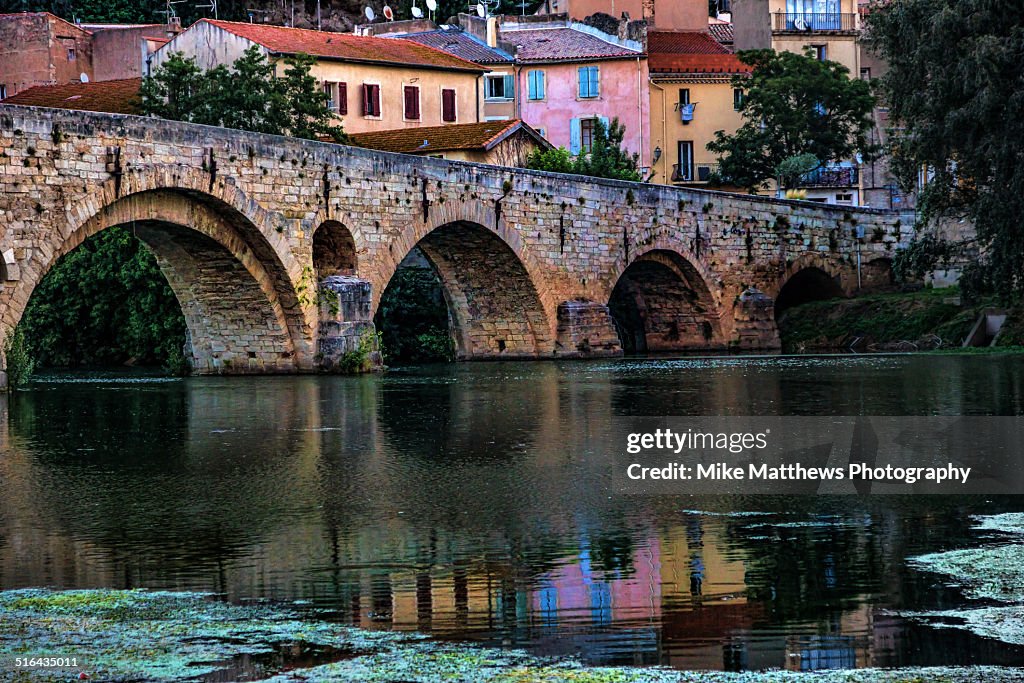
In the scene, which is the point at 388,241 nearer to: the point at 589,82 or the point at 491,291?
the point at 491,291

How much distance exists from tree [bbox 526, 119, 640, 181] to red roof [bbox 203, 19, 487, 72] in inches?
181

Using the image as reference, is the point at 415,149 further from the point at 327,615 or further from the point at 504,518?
the point at 327,615

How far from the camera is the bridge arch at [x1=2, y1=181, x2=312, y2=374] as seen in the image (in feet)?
97.4

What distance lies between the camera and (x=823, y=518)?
10.5 metres

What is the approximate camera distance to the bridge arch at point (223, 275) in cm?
2969

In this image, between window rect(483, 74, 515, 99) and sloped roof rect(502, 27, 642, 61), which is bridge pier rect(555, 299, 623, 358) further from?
sloped roof rect(502, 27, 642, 61)

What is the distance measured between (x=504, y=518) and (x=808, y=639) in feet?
13.0

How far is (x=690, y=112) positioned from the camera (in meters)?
59.8

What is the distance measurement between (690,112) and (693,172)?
2.15 m

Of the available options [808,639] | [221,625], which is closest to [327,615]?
[221,625]

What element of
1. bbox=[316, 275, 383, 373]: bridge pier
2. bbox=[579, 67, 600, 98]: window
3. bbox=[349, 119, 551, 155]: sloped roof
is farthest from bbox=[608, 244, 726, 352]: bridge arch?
bbox=[579, 67, 600, 98]: window

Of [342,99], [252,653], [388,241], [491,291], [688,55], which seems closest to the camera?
[252,653]

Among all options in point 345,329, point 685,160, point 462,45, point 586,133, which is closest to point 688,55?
point 685,160

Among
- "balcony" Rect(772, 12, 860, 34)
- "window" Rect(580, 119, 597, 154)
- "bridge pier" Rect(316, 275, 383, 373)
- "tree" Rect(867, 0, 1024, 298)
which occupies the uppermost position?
"balcony" Rect(772, 12, 860, 34)
